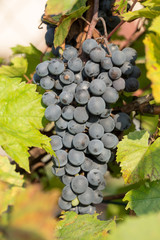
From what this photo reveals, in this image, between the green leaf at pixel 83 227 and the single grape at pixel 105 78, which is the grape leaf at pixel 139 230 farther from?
the single grape at pixel 105 78

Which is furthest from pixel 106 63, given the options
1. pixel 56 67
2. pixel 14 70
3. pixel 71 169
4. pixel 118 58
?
pixel 14 70

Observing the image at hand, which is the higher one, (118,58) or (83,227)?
(118,58)

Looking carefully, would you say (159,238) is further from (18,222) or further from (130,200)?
(130,200)

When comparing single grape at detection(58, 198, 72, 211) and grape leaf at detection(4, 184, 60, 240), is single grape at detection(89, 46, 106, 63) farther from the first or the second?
grape leaf at detection(4, 184, 60, 240)

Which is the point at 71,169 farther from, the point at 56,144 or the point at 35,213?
the point at 35,213

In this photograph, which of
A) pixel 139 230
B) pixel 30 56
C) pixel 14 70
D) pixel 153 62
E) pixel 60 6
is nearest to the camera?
pixel 139 230

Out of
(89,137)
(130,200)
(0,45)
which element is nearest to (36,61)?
(89,137)
